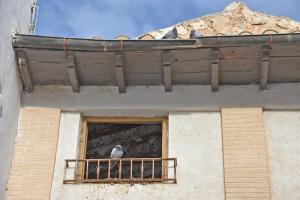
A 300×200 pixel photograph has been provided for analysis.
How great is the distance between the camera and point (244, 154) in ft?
28.5

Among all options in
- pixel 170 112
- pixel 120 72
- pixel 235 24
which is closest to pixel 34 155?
pixel 120 72

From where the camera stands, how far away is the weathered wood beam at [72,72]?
912 centimetres

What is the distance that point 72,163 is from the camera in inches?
350

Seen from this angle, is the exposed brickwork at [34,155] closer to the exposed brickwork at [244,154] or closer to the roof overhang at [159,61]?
the roof overhang at [159,61]

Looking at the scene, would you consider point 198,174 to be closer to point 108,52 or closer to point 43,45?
point 108,52

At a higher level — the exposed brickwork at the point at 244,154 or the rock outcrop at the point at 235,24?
the rock outcrop at the point at 235,24

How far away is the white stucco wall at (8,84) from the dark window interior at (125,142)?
5.53 feet

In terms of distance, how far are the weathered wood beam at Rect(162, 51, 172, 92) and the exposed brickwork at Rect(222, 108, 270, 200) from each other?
97 centimetres

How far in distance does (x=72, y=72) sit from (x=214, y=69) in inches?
88.4

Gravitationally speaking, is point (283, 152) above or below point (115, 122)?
below

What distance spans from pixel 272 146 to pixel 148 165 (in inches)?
106

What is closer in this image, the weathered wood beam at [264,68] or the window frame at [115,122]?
the weathered wood beam at [264,68]

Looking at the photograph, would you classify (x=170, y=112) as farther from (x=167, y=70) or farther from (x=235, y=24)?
(x=235, y=24)

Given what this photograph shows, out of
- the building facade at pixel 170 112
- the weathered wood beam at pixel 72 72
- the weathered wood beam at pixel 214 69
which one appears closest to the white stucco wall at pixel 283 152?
the building facade at pixel 170 112
